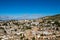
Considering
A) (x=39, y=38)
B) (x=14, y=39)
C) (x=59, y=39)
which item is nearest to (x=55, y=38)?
(x=59, y=39)

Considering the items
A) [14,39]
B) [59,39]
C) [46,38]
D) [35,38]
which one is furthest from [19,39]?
[59,39]

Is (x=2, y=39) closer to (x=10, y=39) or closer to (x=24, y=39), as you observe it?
(x=10, y=39)

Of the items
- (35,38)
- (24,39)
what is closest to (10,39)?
(24,39)

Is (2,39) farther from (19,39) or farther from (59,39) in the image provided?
(59,39)

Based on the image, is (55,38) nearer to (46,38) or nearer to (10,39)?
(46,38)

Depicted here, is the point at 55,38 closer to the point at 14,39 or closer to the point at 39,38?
the point at 39,38

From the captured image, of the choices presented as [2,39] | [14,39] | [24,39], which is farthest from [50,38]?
[2,39]
